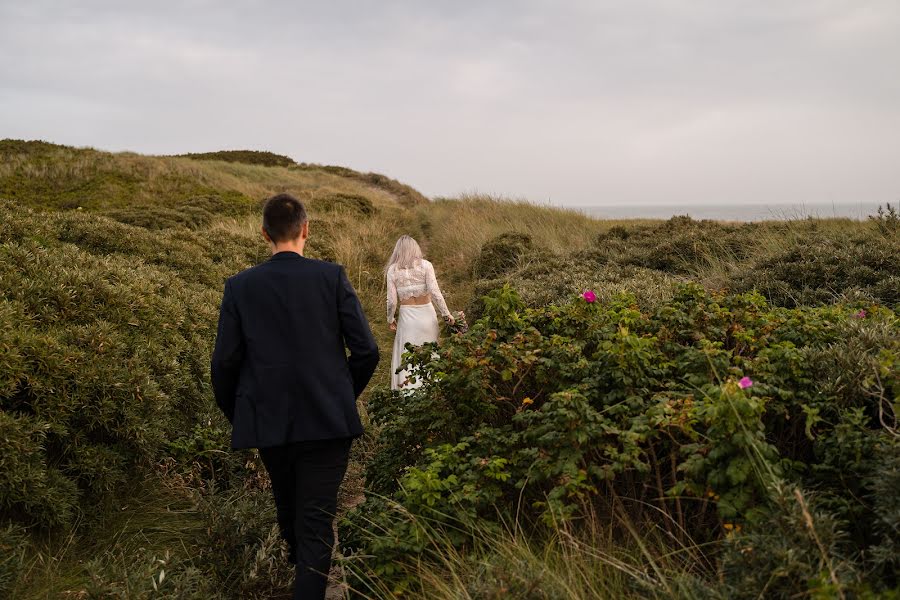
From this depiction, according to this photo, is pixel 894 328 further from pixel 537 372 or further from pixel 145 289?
pixel 145 289

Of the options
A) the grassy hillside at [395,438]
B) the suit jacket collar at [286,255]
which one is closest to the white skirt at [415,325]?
the grassy hillside at [395,438]

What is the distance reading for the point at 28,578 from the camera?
11.8 ft

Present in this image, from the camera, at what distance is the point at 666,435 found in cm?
345

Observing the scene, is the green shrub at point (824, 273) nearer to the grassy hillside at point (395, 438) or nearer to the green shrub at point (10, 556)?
the grassy hillside at point (395, 438)

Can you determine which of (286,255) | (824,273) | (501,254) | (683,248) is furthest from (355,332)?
(501,254)

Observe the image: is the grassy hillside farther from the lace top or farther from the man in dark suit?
the lace top

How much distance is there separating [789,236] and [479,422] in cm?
826

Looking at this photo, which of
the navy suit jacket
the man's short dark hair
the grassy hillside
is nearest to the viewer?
the grassy hillside

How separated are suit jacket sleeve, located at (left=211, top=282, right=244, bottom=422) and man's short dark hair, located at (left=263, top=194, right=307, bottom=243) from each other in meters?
0.36

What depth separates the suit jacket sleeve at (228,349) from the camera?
3.32 meters

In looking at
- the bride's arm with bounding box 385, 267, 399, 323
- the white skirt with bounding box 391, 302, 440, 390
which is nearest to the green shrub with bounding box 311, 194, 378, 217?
the bride's arm with bounding box 385, 267, 399, 323

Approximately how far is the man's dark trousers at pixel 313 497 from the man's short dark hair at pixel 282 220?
108cm

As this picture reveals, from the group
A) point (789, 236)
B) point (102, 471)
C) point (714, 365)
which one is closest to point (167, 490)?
point (102, 471)

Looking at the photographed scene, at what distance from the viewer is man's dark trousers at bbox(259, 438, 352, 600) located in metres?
3.39
